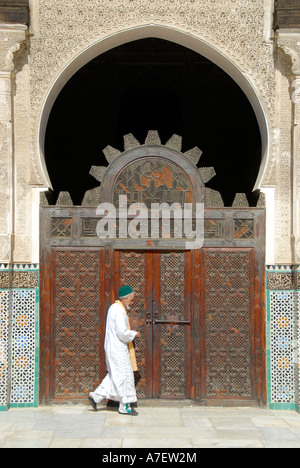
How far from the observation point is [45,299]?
5.28 metres

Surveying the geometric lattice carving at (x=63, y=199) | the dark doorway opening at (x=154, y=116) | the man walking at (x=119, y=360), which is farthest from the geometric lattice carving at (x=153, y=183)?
the dark doorway opening at (x=154, y=116)

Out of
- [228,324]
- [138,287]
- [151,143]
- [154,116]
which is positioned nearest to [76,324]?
[138,287]

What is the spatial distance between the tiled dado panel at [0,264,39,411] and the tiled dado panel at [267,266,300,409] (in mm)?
2029

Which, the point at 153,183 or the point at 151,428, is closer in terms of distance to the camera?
the point at 151,428

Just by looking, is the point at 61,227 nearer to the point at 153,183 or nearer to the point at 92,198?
the point at 92,198

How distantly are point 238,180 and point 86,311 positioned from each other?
3283mm

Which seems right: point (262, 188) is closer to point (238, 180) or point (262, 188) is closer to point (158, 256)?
point (158, 256)

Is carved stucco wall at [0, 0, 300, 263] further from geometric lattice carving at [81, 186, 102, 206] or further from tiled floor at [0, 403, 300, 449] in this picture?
tiled floor at [0, 403, 300, 449]

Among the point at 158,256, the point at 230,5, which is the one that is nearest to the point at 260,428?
the point at 158,256

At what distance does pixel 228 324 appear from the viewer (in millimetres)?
5320

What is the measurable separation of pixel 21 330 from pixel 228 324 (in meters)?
1.80

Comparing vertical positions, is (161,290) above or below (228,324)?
above

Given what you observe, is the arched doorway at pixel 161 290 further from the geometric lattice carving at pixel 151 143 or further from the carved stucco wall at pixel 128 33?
the carved stucco wall at pixel 128 33

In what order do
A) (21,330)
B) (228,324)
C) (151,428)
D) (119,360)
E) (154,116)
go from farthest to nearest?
(154,116) → (228,324) → (21,330) → (119,360) → (151,428)
